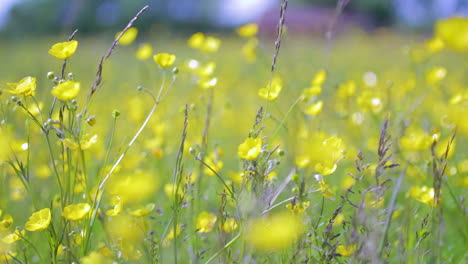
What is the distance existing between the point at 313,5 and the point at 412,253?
24.5 meters

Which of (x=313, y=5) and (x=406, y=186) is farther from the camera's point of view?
(x=313, y=5)

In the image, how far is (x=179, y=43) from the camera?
30.9 feet

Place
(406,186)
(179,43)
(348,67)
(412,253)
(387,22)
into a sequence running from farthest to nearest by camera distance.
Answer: (387,22)
(179,43)
(348,67)
(406,186)
(412,253)

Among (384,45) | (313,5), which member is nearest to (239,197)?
(384,45)

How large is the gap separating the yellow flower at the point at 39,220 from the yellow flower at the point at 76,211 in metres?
0.03

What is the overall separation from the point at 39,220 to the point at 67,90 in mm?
274

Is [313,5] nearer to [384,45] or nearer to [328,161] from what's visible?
[384,45]

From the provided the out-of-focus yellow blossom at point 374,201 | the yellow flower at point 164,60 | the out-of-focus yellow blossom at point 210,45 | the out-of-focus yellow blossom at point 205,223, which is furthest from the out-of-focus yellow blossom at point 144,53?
the out-of-focus yellow blossom at point 374,201

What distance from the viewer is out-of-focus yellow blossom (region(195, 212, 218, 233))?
1079mm

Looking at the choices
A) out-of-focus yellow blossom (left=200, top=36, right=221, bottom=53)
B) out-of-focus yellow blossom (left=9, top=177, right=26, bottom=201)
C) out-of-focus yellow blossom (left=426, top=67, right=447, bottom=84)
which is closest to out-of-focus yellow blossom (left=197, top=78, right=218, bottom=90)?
out-of-focus yellow blossom (left=200, top=36, right=221, bottom=53)

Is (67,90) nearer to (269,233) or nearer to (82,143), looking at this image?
(82,143)

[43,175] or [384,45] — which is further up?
[43,175]

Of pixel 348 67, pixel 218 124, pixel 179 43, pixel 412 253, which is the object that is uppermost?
pixel 412 253

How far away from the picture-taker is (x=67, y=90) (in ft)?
3.20
